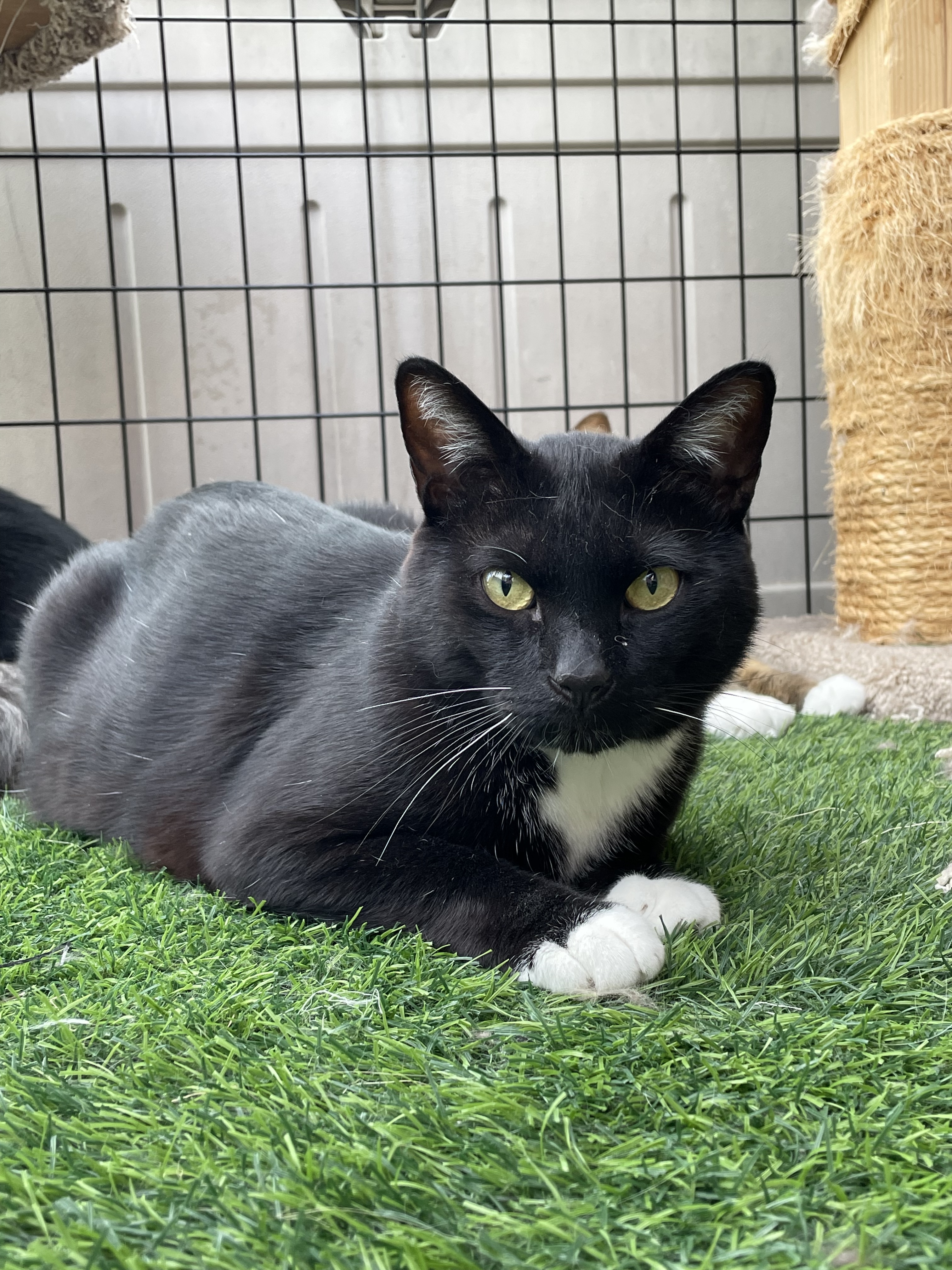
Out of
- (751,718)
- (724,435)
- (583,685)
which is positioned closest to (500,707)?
(583,685)

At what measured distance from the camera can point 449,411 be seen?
97cm

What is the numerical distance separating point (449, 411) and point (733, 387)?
254 mm

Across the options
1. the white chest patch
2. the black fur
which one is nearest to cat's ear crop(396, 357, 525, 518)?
the white chest patch

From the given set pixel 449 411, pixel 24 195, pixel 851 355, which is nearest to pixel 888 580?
pixel 851 355

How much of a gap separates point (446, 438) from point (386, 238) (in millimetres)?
2164

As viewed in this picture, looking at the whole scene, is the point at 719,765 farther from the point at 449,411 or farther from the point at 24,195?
the point at 24,195

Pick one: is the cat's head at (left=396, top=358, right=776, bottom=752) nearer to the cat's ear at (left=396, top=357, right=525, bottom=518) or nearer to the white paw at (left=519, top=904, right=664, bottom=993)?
the cat's ear at (left=396, top=357, right=525, bottom=518)

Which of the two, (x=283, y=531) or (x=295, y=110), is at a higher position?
(x=295, y=110)

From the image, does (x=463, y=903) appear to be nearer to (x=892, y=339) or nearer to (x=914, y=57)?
(x=892, y=339)

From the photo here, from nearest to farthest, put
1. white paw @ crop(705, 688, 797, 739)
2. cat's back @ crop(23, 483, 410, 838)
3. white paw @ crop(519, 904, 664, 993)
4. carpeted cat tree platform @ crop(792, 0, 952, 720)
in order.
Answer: white paw @ crop(519, 904, 664, 993) < cat's back @ crop(23, 483, 410, 838) < white paw @ crop(705, 688, 797, 739) < carpeted cat tree platform @ crop(792, 0, 952, 720)

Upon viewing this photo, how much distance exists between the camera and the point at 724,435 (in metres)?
0.99

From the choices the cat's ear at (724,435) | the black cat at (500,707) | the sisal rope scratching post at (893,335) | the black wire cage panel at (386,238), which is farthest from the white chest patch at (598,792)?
the black wire cage panel at (386,238)

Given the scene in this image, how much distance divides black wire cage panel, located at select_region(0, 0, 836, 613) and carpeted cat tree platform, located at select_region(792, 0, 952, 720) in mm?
519

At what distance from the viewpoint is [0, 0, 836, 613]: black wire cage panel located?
2.82m
